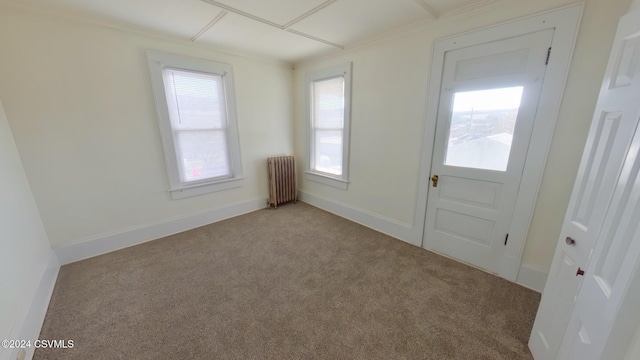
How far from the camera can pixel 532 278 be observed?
1.98 m

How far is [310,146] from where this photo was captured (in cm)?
387

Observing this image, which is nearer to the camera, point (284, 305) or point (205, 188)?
point (284, 305)

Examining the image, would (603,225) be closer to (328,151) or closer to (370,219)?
(370,219)

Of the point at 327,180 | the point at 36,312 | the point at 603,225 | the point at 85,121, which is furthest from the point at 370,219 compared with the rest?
the point at 85,121

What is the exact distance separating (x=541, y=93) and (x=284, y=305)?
2.66 meters

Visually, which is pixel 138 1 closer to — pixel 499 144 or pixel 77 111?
pixel 77 111

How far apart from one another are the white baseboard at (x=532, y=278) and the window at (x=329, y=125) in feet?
7.02

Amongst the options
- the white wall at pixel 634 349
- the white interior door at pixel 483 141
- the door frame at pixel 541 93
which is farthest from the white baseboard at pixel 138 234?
the white wall at pixel 634 349

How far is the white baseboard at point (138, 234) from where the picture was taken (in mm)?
2373

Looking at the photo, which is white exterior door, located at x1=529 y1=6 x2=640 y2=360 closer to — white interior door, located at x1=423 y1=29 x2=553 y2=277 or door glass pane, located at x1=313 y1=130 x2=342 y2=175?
white interior door, located at x1=423 y1=29 x2=553 y2=277

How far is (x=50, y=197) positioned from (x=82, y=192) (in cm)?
Result: 22

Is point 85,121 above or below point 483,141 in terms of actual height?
above

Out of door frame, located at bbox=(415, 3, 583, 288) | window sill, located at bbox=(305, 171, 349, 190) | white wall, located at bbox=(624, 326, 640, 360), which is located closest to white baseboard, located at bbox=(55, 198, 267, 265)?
window sill, located at bbox=(305, 171, 349, 190)

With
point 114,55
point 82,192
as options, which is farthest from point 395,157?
point 82,192
